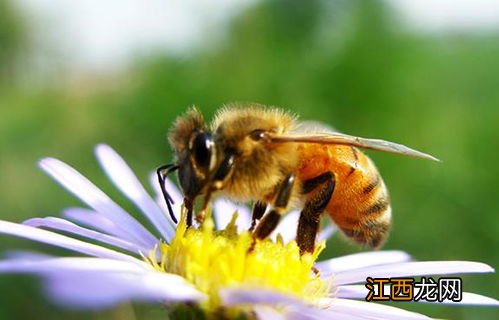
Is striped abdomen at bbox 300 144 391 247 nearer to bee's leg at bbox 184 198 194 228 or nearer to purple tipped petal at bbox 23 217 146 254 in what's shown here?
bee's leg at bbox 184 198 194 228

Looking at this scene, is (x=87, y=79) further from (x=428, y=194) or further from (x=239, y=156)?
(x=239, y=156)

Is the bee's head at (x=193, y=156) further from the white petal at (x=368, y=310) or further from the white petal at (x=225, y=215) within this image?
the white petal at (x=225, y=215)

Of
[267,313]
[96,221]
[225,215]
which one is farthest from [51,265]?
[225,215]

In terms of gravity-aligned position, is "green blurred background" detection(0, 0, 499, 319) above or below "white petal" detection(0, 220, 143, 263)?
above

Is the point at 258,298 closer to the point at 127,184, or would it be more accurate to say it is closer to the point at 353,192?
the point at 353,192

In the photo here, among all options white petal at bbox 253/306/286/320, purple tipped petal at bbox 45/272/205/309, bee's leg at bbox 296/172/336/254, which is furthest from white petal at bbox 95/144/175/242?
purple tipped petal at bbox 45/272/205/309

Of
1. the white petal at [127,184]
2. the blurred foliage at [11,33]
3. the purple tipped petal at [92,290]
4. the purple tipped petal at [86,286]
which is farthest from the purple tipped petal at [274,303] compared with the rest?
the blurred foliage at [11,33]
